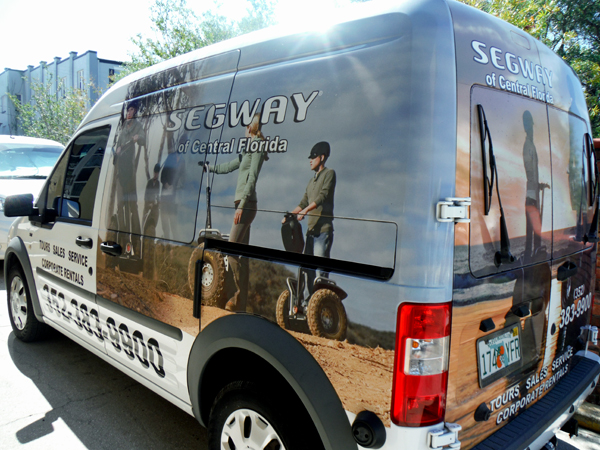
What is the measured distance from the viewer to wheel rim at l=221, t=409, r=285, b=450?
187 centimetres

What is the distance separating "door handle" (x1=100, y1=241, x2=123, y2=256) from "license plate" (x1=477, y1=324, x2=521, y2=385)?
2.14 m

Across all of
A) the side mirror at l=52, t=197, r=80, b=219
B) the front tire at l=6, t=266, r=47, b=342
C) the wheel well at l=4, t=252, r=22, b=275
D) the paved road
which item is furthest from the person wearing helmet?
the wheel well at l=4, t=252, r=22, b=275

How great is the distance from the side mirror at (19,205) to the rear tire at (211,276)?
2204mm

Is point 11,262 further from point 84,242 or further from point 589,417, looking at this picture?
point 589,417

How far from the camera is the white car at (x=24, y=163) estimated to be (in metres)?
7.04

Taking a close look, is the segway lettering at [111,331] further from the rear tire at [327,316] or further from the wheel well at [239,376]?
the rear tire at [327,316]

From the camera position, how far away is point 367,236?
1.55 m

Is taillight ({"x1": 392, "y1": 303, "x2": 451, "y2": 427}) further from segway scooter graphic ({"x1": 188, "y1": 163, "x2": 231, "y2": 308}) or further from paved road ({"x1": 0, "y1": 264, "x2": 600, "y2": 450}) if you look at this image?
paved road ({"x1": 0, "y1": 264, "x2": 600, "y2": 450})

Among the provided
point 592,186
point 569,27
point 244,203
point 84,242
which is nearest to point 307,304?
point 244,203

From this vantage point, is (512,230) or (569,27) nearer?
(512,230)

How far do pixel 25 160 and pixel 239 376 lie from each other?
7444 mm

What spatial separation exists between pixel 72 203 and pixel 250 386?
229 centimetres

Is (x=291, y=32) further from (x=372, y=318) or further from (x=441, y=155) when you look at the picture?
(x=372, y=318)

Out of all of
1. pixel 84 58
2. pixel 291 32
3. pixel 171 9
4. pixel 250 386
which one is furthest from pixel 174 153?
pixel 84 58
